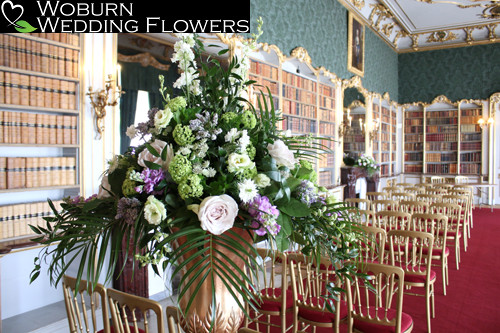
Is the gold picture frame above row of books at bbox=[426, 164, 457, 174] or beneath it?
above

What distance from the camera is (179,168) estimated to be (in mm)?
1155

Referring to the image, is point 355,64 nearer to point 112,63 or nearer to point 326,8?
point 326,8

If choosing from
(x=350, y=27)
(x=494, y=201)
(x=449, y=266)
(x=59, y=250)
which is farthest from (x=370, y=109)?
(x=59, y=250)

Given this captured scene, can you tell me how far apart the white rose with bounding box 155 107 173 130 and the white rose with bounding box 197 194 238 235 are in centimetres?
29

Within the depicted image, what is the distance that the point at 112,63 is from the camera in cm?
446

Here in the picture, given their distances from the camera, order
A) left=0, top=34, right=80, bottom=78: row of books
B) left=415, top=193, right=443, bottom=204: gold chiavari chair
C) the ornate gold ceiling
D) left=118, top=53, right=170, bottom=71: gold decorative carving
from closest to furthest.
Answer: left=0, top=34, right=80, bottom=78: row of books, left=118, top=53, right=170, bottom=71: gold decorative carving, left=415, top=193, right=443, bottom=204: gold chiavari chair, the ornate gold ceiling

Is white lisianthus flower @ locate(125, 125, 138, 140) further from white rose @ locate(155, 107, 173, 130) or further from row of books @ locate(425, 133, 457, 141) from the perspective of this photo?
row of books @ locate(425, 133, 457, 141)

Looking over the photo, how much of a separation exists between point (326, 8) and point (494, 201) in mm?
8287

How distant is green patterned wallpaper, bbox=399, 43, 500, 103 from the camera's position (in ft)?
41.1

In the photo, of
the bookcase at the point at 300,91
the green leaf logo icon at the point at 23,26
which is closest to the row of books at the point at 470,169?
the bookcase at the point at 300,91

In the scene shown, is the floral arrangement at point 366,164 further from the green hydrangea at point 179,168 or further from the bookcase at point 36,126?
the green hydrangea at point 179,168

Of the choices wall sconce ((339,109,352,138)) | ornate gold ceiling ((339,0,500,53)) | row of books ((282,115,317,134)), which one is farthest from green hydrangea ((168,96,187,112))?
ornate gold ceiling ((339,0,500,53))

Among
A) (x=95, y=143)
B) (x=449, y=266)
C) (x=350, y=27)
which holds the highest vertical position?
(x=350, y=27)

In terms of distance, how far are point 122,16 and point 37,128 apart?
1677 mm
